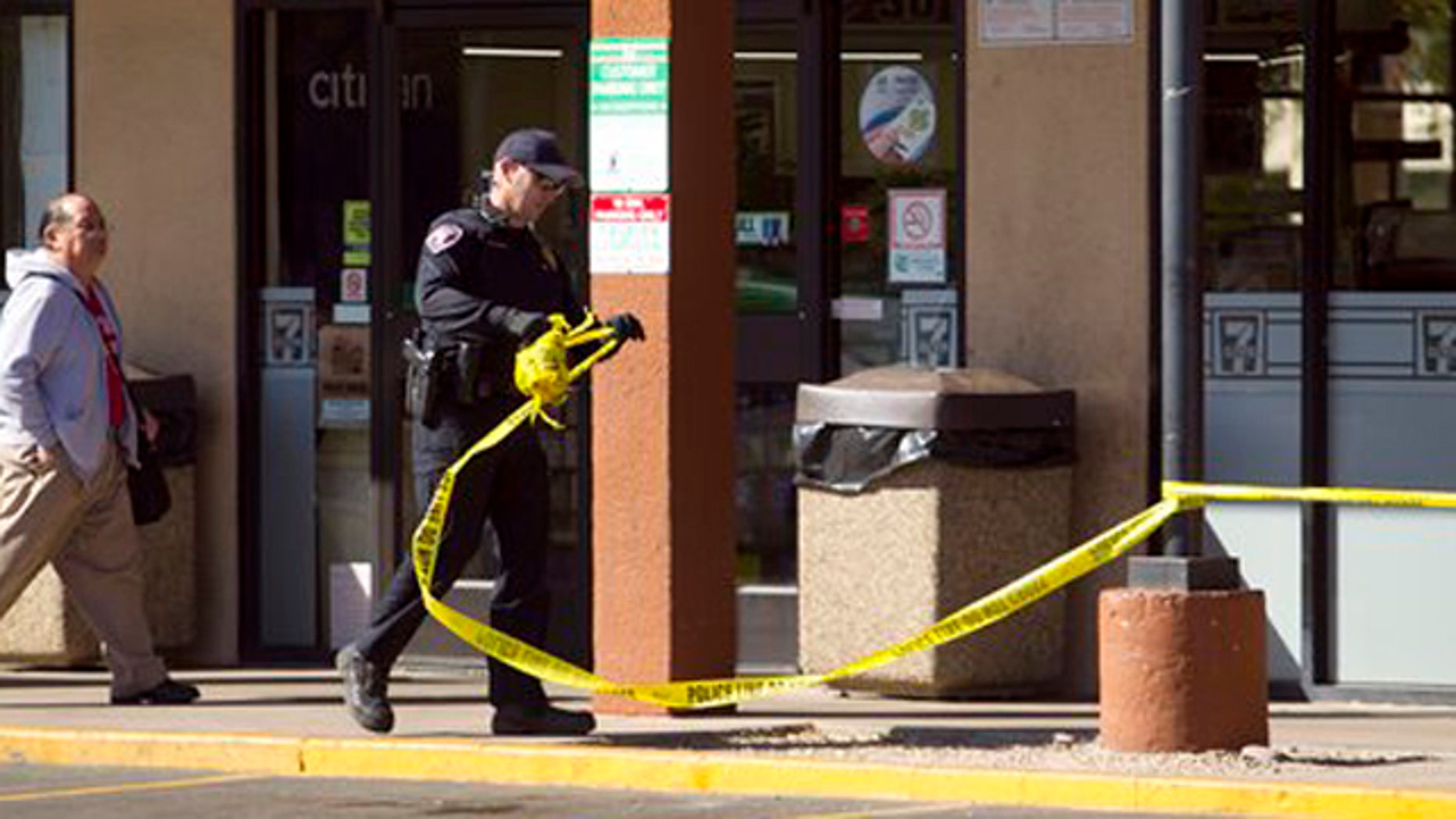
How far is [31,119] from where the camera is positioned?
1636cm

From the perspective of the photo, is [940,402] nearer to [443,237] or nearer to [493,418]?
[493,418]

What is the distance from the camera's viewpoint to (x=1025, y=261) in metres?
14.7

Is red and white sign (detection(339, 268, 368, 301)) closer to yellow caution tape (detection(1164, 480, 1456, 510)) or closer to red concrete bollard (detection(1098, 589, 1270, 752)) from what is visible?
yellow caution tape (detection(1164, 480, 1456, 510))

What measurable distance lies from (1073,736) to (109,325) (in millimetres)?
3839

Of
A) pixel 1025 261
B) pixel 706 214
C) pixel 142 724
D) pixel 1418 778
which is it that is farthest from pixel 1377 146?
pixel 142 724

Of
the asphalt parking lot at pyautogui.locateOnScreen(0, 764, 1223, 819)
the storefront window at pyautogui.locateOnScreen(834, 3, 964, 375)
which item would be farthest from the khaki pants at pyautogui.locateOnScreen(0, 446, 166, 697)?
the storefront window at pyautogui.locateOnScreen(834, 3, 964, 375)

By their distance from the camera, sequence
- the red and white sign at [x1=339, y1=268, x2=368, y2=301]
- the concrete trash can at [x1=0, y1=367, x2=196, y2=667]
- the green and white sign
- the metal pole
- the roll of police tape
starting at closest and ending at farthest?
the metal pole < the roll of police tape < the green and white sign < the concrete trash can at [x1=0, y1=367, x2=196, y2=667] < the red and white sign at [x1=339, y1=268, x2=368, y2=301]

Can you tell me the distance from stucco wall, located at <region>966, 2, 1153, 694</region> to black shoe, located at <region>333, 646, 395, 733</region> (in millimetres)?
3009

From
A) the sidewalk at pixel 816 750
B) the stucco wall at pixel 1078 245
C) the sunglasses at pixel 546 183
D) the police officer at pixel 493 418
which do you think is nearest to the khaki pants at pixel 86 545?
the sidewalk at pixel 816 750

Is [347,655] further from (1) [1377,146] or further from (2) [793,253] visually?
(1) [1377,146]

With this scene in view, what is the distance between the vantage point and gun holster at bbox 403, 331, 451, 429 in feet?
41.5

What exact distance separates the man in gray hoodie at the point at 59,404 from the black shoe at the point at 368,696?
1.54 m

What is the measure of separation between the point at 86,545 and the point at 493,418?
2114 millimetres

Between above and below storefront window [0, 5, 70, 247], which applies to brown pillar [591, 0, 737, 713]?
below
